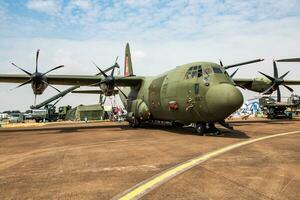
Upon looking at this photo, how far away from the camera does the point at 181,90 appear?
59.2ft

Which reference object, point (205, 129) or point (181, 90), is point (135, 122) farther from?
point (205, 129)

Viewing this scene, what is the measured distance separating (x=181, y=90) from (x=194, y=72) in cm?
140

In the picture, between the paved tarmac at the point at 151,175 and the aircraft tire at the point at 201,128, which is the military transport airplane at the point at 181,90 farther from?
the paved tarmac at the point at 151,175

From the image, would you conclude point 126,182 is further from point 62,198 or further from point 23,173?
point 23,173

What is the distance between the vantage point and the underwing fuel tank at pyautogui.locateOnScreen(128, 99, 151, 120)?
23891 millimetres

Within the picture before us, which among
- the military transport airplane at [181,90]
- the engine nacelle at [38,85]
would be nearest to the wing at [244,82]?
the military transport airplane at [181,90]

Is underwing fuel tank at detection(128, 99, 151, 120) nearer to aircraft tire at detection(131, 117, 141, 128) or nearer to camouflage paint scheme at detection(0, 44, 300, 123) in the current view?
camouflage paint scheme at detection(0, 44, 300, 123)

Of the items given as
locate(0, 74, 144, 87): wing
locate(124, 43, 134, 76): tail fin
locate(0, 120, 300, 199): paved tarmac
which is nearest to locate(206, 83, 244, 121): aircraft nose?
locate(0, 120, 300, 199): paved tarmac

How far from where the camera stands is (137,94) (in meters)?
26.5

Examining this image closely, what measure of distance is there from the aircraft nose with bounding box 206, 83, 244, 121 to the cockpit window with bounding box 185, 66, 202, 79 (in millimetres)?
1755

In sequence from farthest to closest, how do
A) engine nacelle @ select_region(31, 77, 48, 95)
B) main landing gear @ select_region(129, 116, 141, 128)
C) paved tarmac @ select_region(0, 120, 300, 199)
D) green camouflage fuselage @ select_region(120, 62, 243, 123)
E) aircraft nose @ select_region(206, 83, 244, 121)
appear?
main landing gear @ select_region(129, 116, 141, 128) → engine nacelle @ select_region(31, 77, 48, 95) → green camouflage fuselage @ select_region(120, 62, 243, 123) → aircraft nose @ select_region(206, 83, 244, 121) → paved tarmac @ select_region(0, 120, 300, 199)

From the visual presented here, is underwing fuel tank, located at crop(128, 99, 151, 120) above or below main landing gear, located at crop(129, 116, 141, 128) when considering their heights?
above

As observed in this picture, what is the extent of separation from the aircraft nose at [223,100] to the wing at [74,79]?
38.2 ft

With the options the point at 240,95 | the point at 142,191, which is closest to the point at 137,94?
the point at 240,95
